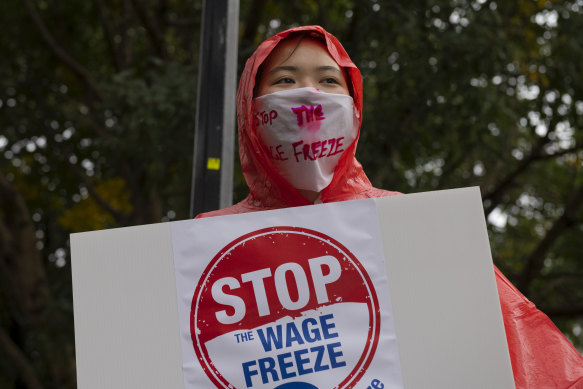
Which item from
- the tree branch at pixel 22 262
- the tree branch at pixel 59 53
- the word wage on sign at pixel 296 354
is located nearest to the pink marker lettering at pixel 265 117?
the word wage on sign at pixel 296 354

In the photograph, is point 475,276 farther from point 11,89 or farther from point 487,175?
point 11,89

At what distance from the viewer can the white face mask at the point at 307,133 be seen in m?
2.25

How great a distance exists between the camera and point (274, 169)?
2303mm

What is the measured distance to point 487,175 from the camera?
8828 millimetres

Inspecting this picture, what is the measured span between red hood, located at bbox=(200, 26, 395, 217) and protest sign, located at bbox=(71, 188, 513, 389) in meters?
0.40

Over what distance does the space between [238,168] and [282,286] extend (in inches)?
192

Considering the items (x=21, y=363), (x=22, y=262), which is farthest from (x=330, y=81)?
(x=21, y=363)

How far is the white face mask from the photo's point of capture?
2.25m

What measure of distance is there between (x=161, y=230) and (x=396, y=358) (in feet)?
2.11

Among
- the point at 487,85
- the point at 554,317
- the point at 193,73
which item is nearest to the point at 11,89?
the point at 193,73

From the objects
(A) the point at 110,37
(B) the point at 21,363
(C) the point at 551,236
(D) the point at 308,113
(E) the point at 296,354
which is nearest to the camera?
(E) the point at 296,354

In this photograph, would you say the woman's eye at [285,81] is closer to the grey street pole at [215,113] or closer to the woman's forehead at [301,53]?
the woman's forehead at [301,53]

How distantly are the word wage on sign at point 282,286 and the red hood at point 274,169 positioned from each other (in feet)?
1.46

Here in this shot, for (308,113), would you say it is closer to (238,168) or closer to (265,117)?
(265,117)
